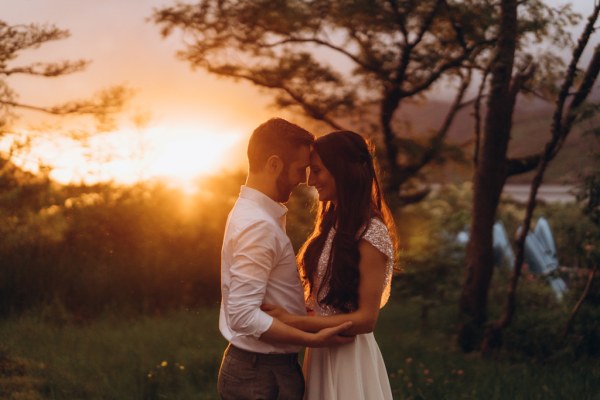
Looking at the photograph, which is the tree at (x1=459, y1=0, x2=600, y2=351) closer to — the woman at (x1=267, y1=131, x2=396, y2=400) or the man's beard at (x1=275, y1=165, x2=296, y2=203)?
the woman at (x1=267, y1=131, x2=396, y2=400)

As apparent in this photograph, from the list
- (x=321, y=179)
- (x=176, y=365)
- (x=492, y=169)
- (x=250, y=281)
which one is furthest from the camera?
(x=492, y=169)

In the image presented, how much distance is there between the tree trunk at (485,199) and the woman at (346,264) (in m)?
5.82

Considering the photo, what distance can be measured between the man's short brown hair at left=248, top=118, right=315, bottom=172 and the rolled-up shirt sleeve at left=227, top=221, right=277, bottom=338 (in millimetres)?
281

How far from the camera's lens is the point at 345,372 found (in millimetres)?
3117

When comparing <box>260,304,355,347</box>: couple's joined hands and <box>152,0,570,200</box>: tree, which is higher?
<box>152,0,570,200</box>: tree

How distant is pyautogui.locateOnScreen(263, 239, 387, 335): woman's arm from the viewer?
2945 millimetres

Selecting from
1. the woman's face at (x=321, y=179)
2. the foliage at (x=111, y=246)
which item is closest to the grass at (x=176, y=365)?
the foliage at (x=111, y=246)

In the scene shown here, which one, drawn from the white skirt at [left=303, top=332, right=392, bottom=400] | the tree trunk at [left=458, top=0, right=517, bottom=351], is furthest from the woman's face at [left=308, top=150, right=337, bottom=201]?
the tree trunk at [left=458, top=0, right=517, bottom=351]

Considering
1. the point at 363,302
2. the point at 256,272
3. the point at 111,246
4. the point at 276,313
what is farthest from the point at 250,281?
the point at 111,246

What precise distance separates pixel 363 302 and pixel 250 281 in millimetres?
440

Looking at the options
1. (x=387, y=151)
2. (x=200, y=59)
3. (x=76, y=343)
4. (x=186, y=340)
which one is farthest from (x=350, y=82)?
(x=76, y=343)

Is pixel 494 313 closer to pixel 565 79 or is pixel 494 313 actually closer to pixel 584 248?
pixel 584 248

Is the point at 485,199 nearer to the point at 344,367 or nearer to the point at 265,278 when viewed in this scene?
the point at 344,367

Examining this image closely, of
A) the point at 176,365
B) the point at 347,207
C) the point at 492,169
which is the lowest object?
the point at 176,365
